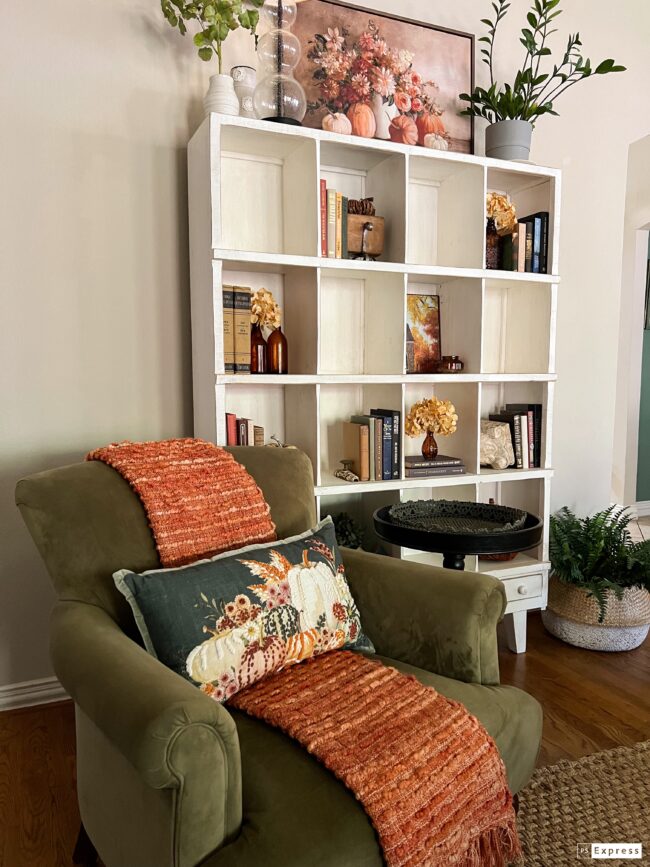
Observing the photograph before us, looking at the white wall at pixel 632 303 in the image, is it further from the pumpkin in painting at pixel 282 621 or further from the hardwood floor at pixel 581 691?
the pumpkin in painting at pixel 282 621

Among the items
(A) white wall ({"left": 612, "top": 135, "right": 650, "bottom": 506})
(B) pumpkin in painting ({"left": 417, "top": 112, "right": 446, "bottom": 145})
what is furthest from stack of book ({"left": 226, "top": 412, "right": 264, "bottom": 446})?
(A) white wall ({"left": 612, "top": 135, "right": 650, "bottom": 506})

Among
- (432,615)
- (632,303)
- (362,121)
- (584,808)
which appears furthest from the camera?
(632,303)

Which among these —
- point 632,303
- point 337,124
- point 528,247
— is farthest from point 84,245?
point 632,303

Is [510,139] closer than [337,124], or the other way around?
[337,124]

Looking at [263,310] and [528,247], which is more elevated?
[528,247]

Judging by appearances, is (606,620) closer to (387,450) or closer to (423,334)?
(387,450)

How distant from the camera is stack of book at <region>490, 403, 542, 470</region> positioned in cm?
258

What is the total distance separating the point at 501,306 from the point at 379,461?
95cm

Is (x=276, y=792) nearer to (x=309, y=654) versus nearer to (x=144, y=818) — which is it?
(x=144, y=818)

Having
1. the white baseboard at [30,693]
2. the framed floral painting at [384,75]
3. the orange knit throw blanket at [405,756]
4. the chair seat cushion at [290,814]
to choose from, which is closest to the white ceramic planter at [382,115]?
the framed floral painting at [384,75]

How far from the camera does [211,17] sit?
1.95 metres

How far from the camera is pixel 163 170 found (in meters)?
2.20

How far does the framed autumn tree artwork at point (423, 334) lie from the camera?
2.60 metres

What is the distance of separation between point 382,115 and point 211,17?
725mm
